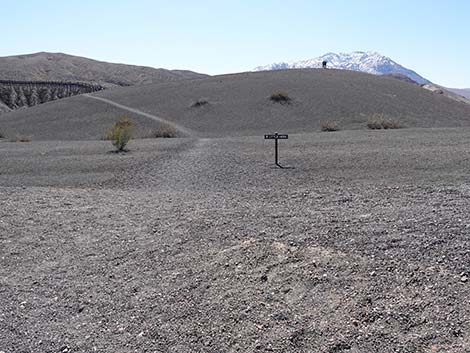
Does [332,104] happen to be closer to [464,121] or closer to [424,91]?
[464,121]

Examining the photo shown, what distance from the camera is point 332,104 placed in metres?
43.2

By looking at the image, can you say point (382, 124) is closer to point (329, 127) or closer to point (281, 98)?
point (329, 127)

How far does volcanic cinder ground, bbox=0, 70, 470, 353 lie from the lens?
5.99 metres

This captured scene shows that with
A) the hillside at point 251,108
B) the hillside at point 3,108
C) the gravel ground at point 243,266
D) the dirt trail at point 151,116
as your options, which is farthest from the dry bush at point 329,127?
the hillside at point 3,108

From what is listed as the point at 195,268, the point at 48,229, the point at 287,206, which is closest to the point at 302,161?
the point at 287,206

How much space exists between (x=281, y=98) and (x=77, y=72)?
88741 millimetres

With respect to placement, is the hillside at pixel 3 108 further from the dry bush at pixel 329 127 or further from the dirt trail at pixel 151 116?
the dry bush at pixel 329 127

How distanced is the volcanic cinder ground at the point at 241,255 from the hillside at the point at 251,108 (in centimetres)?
1886

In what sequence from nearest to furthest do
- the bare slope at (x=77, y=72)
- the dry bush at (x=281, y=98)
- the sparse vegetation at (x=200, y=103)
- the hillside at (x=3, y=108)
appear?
1. the dry bush at (x=281, y=98)
2. the sparse vegetation at (x=200, y=103)
3. the hillside at (x=3, y=108)
4. the bare slope at (x=77, y=72)

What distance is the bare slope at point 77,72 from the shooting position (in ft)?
361

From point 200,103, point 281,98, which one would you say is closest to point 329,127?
point 281,98

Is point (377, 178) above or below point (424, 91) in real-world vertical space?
below

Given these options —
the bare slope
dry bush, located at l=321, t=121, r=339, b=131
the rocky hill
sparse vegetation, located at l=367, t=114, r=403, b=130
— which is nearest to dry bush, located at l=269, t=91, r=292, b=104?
dry bush, located at l=321, t=121, r=339, b=131

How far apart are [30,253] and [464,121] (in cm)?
3744
